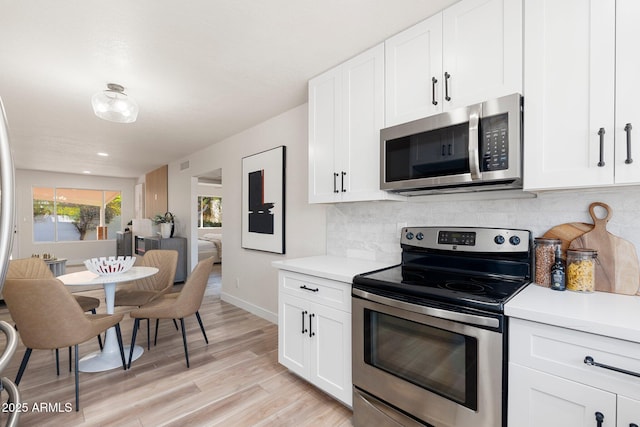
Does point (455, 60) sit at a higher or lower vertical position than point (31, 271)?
higher

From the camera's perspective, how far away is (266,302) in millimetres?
3596

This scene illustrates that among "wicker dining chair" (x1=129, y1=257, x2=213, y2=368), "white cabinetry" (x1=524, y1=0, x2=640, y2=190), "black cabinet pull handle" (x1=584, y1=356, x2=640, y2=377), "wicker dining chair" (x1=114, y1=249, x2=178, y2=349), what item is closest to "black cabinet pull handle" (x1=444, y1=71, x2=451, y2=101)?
"white cabinetry" (x1=524, y1=0, x2=640, y2=190)

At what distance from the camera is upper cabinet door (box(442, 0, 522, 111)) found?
1.44m

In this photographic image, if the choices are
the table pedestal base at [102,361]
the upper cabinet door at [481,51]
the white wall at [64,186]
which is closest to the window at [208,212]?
the white wall at [64,186]

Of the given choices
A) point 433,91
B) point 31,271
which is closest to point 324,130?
point 433,91

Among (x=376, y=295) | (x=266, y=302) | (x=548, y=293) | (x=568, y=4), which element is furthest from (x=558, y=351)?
(x=266, y=302)

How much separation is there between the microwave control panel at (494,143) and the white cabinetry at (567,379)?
0.71 metres

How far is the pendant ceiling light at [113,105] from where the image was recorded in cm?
237

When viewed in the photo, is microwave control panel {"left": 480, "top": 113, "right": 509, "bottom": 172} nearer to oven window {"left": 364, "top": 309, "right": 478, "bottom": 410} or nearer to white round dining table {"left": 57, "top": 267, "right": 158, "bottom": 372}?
Result: oven window {"left": 364, "top": 309, "right": 478, "bottom": 410}

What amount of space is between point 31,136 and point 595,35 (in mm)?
5848

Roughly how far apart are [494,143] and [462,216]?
0.58 m

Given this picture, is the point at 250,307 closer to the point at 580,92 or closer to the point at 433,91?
the point at 433,91

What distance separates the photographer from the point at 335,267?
2105mm

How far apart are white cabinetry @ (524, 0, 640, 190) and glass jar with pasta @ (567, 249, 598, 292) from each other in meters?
0.36
